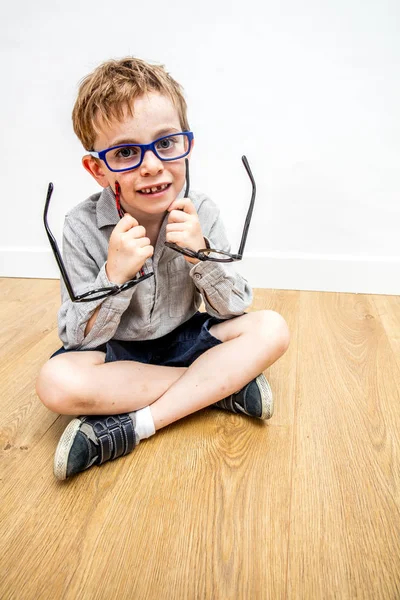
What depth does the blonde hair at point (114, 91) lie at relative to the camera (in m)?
0.71

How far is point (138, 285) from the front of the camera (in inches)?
31.9

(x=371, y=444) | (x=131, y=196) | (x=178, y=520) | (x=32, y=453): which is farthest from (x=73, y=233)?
(x=371, y=444)

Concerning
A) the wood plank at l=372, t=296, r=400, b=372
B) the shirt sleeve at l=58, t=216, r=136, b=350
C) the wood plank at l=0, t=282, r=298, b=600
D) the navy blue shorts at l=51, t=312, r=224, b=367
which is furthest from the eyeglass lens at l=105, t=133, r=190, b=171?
the wood plank at l=372, t=296, r=400, b=372

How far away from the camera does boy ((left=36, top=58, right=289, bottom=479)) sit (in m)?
0.71

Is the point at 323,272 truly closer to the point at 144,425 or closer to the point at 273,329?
the point at 273,329

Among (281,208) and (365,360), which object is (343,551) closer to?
(365,360)

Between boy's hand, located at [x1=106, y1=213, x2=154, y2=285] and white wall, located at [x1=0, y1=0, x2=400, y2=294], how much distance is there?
2.31 feet

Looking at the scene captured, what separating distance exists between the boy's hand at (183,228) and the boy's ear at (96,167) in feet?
0.41

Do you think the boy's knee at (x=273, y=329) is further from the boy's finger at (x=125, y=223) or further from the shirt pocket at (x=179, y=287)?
the boy's finger at (x=125, y=223)

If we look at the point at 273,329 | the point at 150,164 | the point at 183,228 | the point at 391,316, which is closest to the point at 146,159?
the point at 150,164

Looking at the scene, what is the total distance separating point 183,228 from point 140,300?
0.53 ft

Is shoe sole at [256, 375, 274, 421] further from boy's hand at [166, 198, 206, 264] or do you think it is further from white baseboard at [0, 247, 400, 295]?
white baseboard at [0, 247, 400, 295]

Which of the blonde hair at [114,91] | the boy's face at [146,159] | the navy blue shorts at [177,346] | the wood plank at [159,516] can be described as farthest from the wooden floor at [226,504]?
the blonde hair at [114,91]

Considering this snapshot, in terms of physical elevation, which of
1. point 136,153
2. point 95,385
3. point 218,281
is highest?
point 136,153
